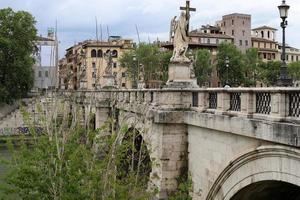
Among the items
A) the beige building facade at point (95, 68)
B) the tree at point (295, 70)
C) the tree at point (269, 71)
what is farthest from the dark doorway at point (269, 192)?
the tree at point (295, 70)

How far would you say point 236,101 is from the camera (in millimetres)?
11008

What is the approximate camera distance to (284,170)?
8.80 m

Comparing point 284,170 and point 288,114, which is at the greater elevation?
point 288,114

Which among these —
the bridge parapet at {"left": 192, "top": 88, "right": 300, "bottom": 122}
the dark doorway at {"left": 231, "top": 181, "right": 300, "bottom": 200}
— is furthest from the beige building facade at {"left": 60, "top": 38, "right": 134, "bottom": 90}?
the dark doorway at {"left": 231, "top": 181, "right": 300, "bottom": 200}

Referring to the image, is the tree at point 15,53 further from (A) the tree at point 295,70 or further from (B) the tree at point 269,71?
(A) the tree at point 295,70

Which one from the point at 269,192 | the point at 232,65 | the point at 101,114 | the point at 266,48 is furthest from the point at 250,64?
the point at 269,192

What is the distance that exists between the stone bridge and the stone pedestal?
1.25ft

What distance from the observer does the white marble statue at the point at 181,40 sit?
596 inches

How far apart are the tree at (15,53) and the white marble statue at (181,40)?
3981 cm

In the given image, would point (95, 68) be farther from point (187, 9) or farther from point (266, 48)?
point (266, 48)

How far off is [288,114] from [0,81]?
4893cm

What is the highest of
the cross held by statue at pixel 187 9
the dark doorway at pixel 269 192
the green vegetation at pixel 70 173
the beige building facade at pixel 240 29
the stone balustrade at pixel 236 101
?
the beige building facade at pixel 240 29

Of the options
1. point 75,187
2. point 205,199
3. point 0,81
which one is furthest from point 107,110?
point 0,81

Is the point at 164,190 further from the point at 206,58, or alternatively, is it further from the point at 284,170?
the point at 206,58
